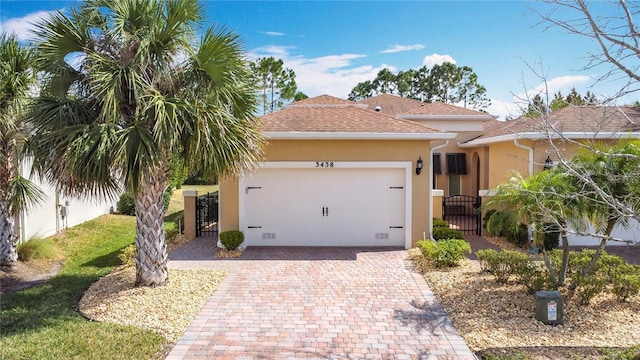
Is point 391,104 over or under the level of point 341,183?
over

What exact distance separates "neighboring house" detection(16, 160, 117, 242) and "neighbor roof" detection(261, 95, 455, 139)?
574 cm

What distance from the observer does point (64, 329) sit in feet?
21.6

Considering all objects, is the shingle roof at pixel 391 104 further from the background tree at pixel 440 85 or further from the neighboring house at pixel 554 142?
the background tree at pixel 440 85

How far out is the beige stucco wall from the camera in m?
12.2

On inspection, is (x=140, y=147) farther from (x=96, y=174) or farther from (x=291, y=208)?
(x=291, y=208)

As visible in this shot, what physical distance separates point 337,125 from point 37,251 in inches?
376

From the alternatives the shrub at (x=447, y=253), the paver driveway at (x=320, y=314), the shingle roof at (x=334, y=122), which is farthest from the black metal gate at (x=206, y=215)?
the shrub at (x=447, y=253)

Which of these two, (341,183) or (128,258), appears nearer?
(128,258)

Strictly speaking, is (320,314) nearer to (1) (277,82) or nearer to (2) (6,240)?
(2) (6,240)

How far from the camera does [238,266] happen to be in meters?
10.5

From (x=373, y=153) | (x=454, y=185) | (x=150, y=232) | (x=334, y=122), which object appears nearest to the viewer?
(x=150, y=232)

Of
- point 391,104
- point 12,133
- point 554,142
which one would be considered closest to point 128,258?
point 12,133

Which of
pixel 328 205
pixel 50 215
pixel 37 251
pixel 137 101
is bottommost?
pixel 37 251

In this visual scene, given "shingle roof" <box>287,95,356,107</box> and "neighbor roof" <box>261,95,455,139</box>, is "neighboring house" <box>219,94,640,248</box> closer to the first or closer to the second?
"neighbor roof" <box>261,95,455,139</box>
